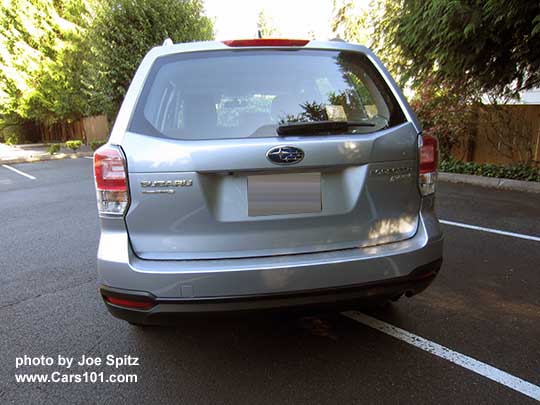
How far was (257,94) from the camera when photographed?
2.11 metres

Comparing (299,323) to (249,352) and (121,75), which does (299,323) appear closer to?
(249,352)

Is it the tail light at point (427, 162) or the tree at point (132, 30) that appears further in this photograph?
the tree at point (132, 30)

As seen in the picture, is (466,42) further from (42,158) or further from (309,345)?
(42,158)

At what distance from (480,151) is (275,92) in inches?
332

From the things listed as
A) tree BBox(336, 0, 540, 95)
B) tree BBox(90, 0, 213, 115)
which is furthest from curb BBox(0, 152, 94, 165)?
tree BBox(336, 0, 540, 95)

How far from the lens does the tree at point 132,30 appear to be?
44.9 ft

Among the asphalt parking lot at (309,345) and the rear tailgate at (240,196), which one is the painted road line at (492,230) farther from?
the rear tailgate at (240,196)

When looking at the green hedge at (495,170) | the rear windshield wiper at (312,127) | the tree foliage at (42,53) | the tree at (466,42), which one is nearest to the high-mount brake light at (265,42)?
the rear windshield wiper at (312,127)

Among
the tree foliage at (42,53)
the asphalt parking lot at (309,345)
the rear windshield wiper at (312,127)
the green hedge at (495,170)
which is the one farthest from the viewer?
the tree foliage at (42,53)

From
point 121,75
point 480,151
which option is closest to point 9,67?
point 121,75

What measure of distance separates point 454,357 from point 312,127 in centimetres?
159

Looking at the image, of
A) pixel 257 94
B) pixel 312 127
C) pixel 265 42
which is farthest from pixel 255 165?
pixel 265 42

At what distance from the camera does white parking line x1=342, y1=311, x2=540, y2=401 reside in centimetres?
200

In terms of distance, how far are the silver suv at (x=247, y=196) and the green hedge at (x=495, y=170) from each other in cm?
648
